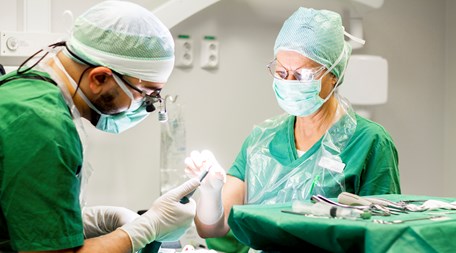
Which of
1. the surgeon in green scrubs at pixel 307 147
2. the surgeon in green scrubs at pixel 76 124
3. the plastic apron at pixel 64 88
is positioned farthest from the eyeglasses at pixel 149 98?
the surgeon in green scrubs at pixel 307 147

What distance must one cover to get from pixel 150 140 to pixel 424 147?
1675mm

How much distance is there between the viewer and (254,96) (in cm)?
330

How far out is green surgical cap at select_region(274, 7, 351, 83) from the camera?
6.64 feet

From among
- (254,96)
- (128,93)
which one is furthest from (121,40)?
(254,96)

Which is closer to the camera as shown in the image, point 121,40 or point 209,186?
point 121,40

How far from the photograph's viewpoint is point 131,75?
1589mm

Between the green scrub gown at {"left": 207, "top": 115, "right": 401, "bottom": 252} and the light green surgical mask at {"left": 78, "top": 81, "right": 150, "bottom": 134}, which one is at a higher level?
the light green surgical mask at {"left": 78, "top": 81, "right": 150, "bottom": 134}

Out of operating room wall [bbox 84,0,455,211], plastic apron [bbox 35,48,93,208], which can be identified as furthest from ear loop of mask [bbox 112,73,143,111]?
operating room wall [bbox 84,0,455,211]

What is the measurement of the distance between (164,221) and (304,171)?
541 millimetres

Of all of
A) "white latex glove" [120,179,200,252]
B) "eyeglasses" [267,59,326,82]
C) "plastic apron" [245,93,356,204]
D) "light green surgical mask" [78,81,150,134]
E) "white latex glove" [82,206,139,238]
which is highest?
"eyeglasses" [267,59,326,82]

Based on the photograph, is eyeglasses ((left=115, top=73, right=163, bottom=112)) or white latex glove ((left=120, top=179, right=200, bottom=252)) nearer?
white latex glove ((left=120, top=179, right=200, bottom=252))

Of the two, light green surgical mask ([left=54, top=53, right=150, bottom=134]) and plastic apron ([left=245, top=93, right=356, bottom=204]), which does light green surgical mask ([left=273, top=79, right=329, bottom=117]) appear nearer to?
plastic apron ([left=245, top=93, right=356, bottom=204])

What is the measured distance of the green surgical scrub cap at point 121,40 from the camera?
1.55m

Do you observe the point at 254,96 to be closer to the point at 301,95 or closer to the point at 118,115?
the point at 301,95
